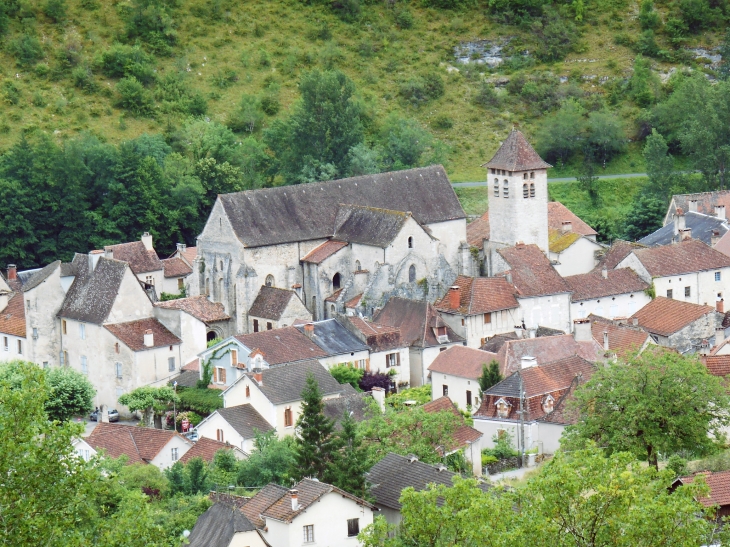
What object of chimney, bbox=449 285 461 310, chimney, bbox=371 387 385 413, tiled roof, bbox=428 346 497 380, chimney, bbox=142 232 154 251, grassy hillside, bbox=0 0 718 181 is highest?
grassy hillside, bbox=0 0 718 181

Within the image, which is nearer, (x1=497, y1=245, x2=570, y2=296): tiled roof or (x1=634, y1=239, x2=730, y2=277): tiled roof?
(x1=497, y1=245, x2=570, y2=296): tiled roof

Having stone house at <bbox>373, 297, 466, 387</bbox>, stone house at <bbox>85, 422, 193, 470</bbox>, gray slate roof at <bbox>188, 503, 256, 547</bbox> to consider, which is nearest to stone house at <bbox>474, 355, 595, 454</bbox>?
stone house at <bbox>373, 297, 466, 387</bbox>

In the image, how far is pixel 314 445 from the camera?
51.9m

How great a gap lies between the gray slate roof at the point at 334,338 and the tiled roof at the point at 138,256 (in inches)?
569

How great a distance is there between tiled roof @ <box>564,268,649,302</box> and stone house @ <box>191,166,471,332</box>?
549 cm

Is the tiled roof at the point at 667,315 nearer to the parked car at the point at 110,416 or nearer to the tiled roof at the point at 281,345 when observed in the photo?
the tiled roof at the point at 281,345

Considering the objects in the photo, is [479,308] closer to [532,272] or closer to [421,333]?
[421,333]

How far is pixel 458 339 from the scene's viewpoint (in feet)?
229

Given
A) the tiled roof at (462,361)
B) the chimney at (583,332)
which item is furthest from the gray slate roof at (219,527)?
the chimney at (583,332)

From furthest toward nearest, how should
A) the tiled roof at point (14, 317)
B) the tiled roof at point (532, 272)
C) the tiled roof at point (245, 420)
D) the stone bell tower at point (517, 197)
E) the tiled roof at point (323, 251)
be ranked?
the stone bell tower at point (517, 197) → the tiled roof at point (323, 251) → the tiled roof at point (532, 272) → the tiled roof at point (14, 317) → the tiled roof at point (245, 420)

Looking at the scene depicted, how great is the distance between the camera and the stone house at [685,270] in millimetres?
75125

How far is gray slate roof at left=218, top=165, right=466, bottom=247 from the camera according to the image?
2960 inches

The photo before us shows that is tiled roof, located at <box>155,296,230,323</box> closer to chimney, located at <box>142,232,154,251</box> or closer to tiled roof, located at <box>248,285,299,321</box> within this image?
tiled roof, located at <box>248,285,299,321</box>

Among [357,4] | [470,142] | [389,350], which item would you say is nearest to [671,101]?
[470,142]
